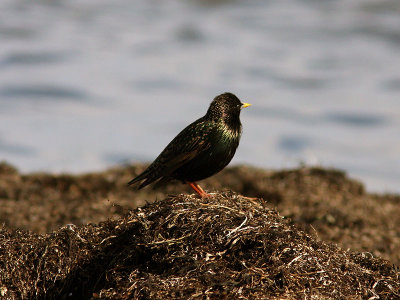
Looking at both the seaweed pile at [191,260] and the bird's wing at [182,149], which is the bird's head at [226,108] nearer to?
the bird's wing at [182,149]

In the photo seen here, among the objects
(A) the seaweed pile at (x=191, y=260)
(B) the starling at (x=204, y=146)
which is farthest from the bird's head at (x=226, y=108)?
(A) the seaweed pile at (x=191, y=260)

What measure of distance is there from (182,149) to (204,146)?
0.28 metres

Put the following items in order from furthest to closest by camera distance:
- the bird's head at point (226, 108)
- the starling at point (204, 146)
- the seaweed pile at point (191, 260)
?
1. the bird's head at point (226, 108)
2. the starling at point (204, 146)
3. the seaweed pile at point (191, 260)

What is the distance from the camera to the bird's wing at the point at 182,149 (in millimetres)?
6637

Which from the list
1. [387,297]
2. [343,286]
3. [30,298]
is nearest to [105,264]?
[30,298]

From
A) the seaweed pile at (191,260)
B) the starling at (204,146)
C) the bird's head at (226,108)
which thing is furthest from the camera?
the bird's head at (226,108)

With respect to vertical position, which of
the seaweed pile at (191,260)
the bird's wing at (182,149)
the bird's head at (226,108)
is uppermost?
the bird's head at (226,108)

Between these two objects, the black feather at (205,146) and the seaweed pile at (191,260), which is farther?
the black feather at (205,146)

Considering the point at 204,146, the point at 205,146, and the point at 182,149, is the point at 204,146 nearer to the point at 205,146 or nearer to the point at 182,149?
the point at 205,146

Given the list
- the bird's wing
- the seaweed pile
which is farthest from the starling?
the seaweed pile

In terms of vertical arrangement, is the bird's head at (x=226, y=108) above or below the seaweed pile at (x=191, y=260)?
above

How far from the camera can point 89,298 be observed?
5.64m

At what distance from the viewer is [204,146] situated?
6.61m

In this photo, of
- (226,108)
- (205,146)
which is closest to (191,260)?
(205,146)
